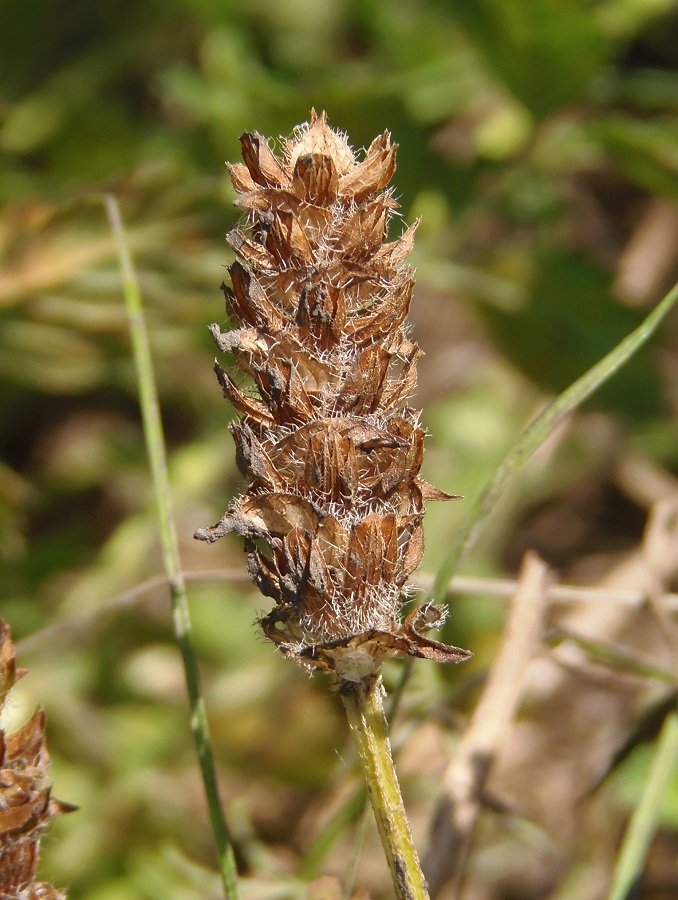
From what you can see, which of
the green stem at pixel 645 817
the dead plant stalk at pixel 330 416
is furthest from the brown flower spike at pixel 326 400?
the green stem at pixel 645 817

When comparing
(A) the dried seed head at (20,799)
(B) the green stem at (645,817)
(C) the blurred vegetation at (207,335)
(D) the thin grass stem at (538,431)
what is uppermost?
(C) the blurred vegetation at (207,335)

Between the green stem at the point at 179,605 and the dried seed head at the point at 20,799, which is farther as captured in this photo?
the green stem at the point at 179,605

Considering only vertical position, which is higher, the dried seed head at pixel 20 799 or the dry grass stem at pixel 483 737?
the dry grass stem at pixel 483 737

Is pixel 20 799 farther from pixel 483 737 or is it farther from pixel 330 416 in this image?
pixel 483 737

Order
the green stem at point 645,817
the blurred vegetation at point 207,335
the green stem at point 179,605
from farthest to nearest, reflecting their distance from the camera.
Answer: the blurred vegetation at point 207,335 < the green stem at point 645,817 < the green stem at point 179,605

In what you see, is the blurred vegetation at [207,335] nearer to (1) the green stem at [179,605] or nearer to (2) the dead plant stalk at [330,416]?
(1) the green stem at [179,605]

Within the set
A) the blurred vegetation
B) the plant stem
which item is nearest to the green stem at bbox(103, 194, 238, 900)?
the plant stem

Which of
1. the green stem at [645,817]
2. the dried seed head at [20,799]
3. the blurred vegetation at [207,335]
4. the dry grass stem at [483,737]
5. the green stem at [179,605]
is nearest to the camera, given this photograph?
the dried seed head at [20,799]

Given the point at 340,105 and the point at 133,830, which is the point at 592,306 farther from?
the point at 133,830
